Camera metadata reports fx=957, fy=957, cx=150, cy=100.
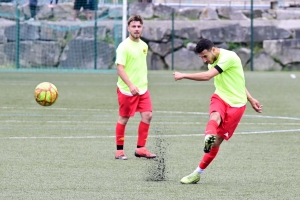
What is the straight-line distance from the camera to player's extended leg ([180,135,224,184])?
9.09 metres

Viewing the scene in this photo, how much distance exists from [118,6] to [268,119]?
17.6 m

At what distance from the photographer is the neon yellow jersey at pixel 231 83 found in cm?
960

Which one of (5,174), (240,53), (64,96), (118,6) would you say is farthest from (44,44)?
(5,174)

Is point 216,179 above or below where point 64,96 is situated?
above

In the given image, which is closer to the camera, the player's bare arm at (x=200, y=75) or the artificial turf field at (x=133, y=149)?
the artificial turf field at (x=133, y=149)

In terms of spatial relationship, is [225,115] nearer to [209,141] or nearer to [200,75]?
[200,75]

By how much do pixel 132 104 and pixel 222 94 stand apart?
2328 millimetres

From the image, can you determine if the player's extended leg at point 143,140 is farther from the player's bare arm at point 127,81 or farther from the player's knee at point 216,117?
the player's knee at point 216,117

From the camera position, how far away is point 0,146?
12.1 m

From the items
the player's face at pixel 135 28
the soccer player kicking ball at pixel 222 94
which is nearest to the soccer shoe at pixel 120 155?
the player's face at pixel 135 28

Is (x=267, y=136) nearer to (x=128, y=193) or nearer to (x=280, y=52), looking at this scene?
(x=128, y=193)

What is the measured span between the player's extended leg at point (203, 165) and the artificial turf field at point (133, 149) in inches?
3.0

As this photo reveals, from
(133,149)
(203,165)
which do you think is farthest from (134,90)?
(203,165)

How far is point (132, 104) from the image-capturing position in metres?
11.8
